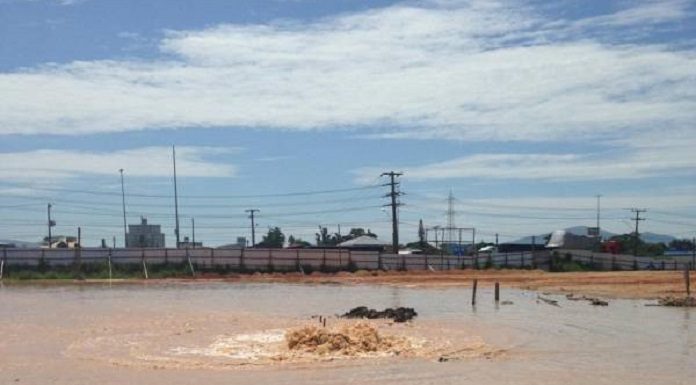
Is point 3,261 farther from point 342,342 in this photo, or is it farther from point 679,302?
point 342,342

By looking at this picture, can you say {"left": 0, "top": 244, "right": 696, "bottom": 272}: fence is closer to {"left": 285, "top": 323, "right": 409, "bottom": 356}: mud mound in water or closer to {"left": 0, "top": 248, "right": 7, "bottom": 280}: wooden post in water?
{"left": 0, "top": 248, "right": 7, "bottom": 280}: wooden post in water

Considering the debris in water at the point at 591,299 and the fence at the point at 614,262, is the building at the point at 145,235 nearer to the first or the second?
the fence at the point at 614,262

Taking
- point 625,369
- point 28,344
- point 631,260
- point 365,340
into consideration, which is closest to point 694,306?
point 625,369

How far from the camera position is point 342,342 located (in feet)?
74.2

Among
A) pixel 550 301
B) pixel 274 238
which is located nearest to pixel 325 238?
pixel 274 238

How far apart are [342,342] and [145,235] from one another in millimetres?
99614

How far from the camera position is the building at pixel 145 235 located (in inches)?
4592

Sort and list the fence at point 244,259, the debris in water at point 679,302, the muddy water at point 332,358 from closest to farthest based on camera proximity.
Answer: the muddy water at point 332,358 < the debris in water at point 679,302 < the fence at point 244,259

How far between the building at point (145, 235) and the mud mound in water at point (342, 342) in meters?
94.6

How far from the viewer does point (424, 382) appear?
1859 centimetres

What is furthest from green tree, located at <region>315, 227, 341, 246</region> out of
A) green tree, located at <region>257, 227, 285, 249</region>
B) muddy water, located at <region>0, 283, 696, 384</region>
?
muddy water, located at <region>0, 283, 696, 384</region>

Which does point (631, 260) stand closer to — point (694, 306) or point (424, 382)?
point (694, 306)

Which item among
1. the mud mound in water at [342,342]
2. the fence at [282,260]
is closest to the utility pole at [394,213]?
the fence at [282,260]

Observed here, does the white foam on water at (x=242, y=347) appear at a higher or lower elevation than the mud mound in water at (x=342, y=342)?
lower
